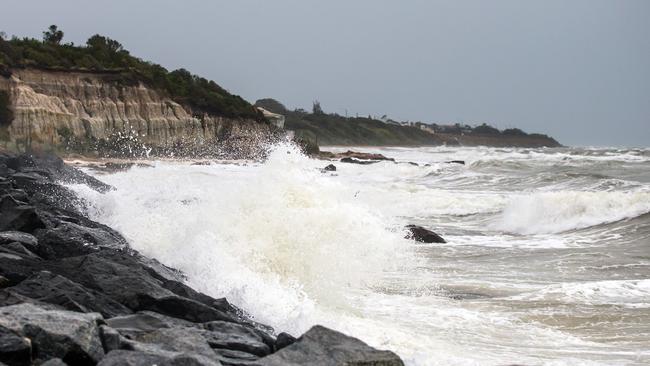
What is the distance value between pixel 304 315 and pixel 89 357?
2.94m

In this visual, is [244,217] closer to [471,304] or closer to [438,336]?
[471,304]

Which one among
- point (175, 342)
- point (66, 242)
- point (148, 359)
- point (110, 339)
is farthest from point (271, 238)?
point (148, 359)

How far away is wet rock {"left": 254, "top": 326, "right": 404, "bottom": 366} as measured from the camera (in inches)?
186

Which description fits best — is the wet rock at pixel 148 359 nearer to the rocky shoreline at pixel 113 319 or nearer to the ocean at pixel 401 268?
the rocky shoreline at pixel 113 319

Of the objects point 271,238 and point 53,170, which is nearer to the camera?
point 271,238

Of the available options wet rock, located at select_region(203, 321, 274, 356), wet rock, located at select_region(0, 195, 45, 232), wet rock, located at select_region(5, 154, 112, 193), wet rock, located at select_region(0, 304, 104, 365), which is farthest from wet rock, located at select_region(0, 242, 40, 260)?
wet rock, located at select_region(5, 154, 112, 193)

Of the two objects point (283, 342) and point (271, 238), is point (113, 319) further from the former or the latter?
point (271, 238)

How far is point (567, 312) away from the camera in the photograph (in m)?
8.46

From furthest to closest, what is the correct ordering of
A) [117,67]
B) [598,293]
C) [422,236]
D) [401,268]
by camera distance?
1. [117,67]
2. [422,236]
3. [401,268]
4. [598,293]

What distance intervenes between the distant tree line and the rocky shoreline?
2718 centimetres

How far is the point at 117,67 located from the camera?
42.8 m

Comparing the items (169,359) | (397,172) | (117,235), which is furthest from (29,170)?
(397,172)

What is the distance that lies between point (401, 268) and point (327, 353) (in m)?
6.31

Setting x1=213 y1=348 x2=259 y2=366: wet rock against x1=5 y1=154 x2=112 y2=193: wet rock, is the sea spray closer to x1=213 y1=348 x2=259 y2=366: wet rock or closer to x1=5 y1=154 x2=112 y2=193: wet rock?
x1=5 y1=154 x2=112 y2=193: wet rock
